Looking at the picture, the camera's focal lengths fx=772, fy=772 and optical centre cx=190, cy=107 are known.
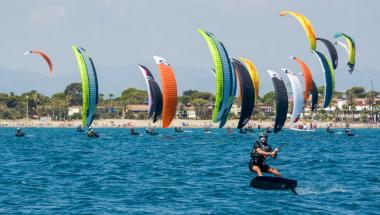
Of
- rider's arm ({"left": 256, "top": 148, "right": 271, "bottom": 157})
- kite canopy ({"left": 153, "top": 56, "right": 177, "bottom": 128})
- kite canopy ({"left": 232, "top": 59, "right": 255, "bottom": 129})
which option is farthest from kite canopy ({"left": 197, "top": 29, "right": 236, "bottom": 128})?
rider's arm ({"left": 256, "top": 148, "right": 271, "bottom": 157})

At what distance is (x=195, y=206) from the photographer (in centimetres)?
2572

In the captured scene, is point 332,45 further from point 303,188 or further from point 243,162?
point 303,188

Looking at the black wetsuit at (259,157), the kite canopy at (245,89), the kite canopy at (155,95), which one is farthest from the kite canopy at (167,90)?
the black wetsuit at (259,157)

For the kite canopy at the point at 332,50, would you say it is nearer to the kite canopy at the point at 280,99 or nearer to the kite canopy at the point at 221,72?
the kite canopy at the point at 280,99

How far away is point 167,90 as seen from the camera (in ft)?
241

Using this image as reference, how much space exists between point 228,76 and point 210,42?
11.9ft

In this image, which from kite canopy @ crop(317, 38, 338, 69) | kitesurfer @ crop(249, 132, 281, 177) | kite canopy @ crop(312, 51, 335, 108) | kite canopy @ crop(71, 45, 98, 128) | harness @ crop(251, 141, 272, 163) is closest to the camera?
kitesurfer @ crop(249, 132, 281, 177)

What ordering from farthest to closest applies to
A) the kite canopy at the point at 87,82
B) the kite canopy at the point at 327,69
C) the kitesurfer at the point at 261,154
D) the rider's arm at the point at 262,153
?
the kite canopy at the point at 327,69, the kite canopy at the point at 87,82, the kitesurfer at the point at 261,154, the rider's arm at the point at 262,153

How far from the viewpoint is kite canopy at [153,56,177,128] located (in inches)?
2908

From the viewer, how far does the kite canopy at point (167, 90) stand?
73875mm

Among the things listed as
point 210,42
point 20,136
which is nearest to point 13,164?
point 210,42

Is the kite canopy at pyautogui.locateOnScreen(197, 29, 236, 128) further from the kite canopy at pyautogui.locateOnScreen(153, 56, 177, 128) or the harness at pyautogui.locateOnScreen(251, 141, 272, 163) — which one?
the harness at pyautogui.locateOnScreen(251, 141, 272, 163)

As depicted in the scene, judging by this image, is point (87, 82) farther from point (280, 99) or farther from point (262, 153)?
point (262, 153)

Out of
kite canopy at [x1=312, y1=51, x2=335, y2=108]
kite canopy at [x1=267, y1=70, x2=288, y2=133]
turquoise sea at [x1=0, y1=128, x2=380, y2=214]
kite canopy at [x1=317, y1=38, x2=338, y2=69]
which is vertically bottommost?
turquoise sea at [x1=0, y1=128, x2=380, y2=214]
